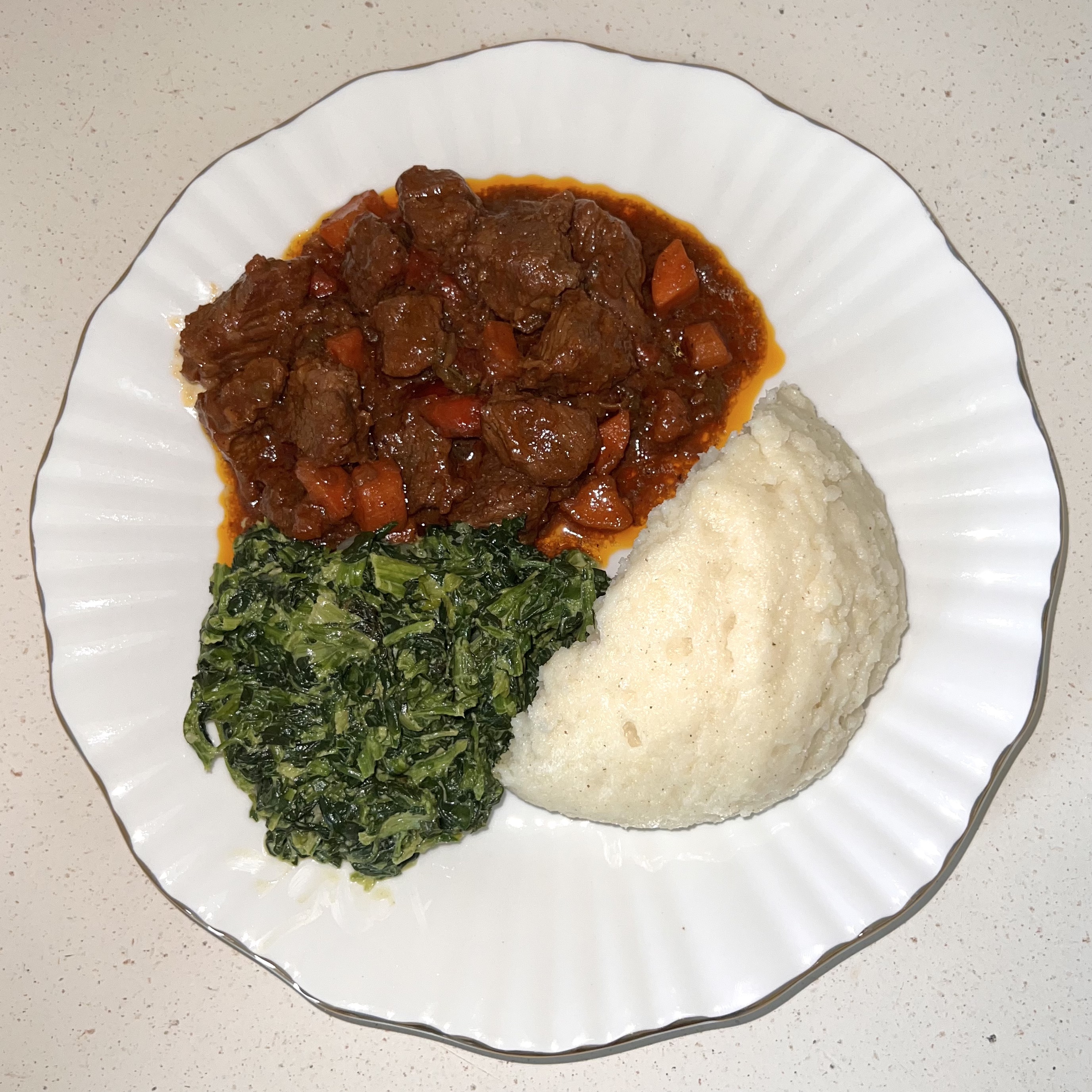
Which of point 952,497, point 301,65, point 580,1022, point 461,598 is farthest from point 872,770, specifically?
point 301,65

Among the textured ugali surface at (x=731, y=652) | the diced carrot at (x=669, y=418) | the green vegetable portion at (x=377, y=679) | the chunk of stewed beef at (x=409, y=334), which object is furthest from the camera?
the diced carrot at (x=669, y=418)

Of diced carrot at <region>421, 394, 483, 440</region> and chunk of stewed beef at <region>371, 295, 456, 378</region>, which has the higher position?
chunk of stewed beef at <region>371, 295, 456, 378</region>

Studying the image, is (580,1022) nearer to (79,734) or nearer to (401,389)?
(79,734)

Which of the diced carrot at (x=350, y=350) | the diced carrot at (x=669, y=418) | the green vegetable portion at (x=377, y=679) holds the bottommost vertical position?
the green vegetable portion at (x=377, y=679)

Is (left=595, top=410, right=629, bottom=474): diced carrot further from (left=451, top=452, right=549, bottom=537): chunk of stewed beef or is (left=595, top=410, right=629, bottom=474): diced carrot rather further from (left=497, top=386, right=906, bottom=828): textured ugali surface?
(left=497, top=386, right=906, bottom=828): textured ugali surface

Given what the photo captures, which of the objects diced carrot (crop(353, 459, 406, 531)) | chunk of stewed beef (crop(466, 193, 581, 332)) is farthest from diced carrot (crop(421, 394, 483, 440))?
chunk of stewed beef (crop(466, 193, 581, 332))

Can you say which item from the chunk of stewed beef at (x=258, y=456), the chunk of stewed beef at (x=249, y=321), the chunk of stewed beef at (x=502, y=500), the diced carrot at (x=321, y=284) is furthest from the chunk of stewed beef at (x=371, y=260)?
the chunk of stewed beef at (x=502, y=500)

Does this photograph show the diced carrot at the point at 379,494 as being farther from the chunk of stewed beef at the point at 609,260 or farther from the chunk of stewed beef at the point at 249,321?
the chunk of stewed beef at the point at 609,260
